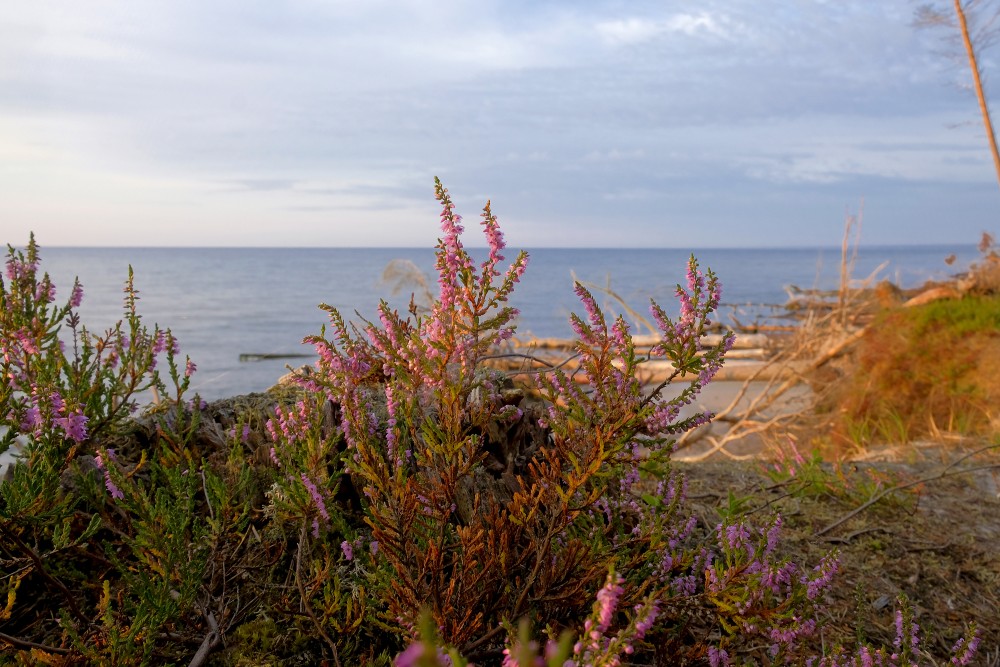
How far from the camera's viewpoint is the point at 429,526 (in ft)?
7.12

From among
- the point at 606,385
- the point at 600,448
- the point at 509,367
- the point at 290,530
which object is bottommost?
the point at 509,367

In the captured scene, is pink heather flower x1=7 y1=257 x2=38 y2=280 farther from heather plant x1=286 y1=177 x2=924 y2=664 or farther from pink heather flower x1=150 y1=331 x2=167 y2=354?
heather plant x1=286 y1=177 x2=924 y2=664

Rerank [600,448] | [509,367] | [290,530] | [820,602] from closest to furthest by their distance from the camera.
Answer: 1. [600,448]
2. [820,602]
3. [290,530]
4. [509,367]

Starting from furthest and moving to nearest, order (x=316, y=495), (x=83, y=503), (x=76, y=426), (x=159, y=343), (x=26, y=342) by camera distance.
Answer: (x=159, y=343) < (x=83, y=503) < (x=26, y=342) < (x=76, y=426) < (x=316, y=495)

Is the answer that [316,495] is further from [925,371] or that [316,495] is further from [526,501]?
[925,371]

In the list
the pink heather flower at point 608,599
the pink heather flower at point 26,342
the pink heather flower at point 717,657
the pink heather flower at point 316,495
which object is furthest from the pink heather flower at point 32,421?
the pink heather flower at point 717,657

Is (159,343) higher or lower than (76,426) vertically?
higher

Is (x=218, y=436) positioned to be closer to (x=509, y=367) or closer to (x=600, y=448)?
(x=600, y=448)

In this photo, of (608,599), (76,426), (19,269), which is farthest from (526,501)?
(19,269)

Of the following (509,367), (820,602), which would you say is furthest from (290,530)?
(509,367)

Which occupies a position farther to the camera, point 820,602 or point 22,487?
point 820,602

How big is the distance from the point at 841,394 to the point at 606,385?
37.5ft

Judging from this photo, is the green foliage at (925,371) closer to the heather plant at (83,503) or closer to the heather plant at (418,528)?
the heather plant at (418,528)

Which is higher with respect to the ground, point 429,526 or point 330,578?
point 429,526
